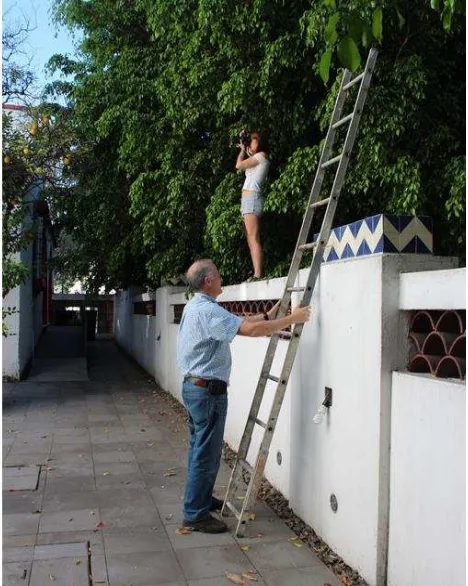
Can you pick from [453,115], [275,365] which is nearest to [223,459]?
[275,365]

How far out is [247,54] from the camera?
23.0ft

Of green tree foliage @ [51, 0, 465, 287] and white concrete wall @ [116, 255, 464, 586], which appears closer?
white concrete wall @ [116, 255, 464, 586]

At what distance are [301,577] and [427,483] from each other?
1.10 metres

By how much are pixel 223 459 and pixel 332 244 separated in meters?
3.07

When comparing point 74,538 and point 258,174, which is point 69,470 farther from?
point 258,174

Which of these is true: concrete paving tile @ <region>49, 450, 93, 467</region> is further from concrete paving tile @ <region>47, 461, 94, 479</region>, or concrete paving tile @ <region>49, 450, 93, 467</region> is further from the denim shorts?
the denim shorts

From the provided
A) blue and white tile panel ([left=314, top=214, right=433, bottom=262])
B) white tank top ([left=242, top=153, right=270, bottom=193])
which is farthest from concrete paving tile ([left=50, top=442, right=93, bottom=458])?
blue and white tile panel ([left=314, top=214, right=433, bottom=262])

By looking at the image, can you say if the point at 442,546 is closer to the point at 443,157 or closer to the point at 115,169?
the point at 443,157

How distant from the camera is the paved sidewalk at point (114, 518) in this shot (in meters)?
3.58

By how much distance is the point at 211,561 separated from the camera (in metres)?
3.74

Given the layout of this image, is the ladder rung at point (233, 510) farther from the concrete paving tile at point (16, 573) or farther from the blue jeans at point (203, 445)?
the concrete paving tile at point (16, 573)

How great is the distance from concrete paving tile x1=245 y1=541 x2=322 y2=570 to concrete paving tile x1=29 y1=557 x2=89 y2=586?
0.98 meters

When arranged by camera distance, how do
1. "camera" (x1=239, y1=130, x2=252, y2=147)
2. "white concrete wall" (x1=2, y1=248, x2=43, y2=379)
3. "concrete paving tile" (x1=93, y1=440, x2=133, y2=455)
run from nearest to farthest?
"concrete paving tile" (x1=93, y1=440, x2=133, y2=455) → "camera" (x1=239, y1=130, x2=252, y2=147) → "white concrete wall" (x1=2, y1=248, x2=43, y2=379)

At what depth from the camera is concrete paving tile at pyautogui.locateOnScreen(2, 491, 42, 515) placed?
15.3 feet
